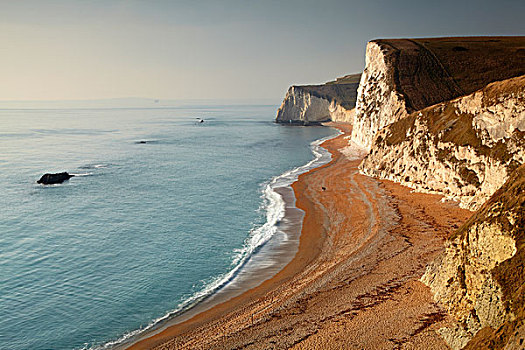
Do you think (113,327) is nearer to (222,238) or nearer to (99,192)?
(222,238)

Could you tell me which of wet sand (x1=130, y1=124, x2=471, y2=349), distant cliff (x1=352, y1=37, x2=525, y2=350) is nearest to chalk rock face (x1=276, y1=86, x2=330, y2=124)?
distant cliff (x1=352, y1=37, x2=525, y2=350)

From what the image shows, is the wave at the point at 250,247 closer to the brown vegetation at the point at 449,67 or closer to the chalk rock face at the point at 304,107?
the brown vegetation at the point at 449,67

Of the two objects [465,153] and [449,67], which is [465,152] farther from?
[449,67]

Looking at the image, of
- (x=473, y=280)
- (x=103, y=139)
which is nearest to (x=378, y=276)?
(x=473, y=280)

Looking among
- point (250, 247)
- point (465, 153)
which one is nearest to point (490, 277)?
point (250, 247)

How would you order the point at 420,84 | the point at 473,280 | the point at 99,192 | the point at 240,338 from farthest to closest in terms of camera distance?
the point at 420,84, the point at 99,192, the point at 240,338, the point at 473,280

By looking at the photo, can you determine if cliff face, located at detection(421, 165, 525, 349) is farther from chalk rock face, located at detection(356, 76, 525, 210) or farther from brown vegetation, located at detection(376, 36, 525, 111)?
brown vegetation, located at detection(376, 36, 525, 111)

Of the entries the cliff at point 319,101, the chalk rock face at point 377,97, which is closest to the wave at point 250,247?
the chalk rock face at point 377,97
